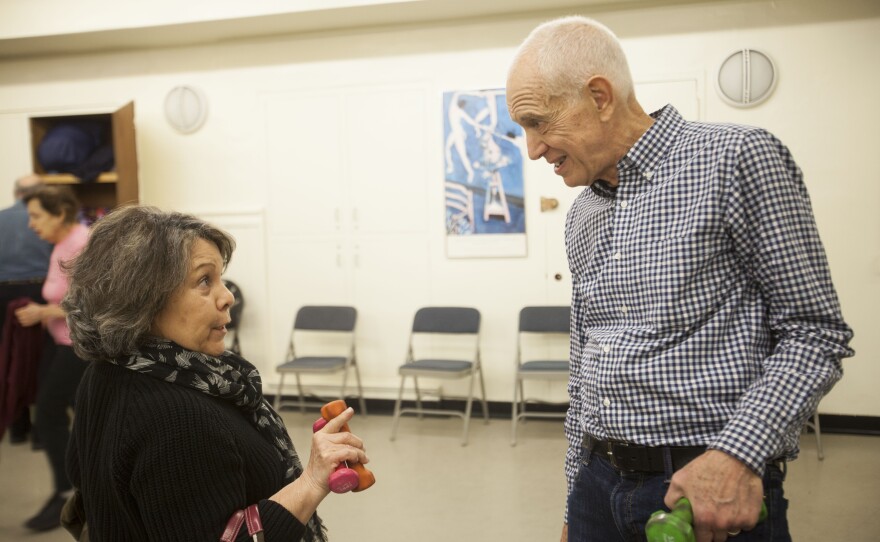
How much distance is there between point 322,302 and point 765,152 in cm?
514

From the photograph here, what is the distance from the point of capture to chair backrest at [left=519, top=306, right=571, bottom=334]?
5.32m

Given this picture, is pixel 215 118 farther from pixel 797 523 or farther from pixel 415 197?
pixel 797 523

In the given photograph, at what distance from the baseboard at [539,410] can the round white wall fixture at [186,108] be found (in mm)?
2443

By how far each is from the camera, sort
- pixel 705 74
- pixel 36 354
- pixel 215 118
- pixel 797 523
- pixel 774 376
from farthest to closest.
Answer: pixel 215 118 → pixel 705 74 → pixel 36 354 → pixel 797 523 → pixel 774 376

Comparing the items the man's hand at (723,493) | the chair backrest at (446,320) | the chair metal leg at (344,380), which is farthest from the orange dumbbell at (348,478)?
the chair metal leg at (344,380)

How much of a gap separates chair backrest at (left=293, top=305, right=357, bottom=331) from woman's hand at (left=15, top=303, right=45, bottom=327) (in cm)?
239

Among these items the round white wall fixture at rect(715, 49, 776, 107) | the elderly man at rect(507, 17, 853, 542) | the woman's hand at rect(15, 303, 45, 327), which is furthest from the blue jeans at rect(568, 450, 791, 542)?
the round white wall fixture at rect(715, 49, 776, 107)

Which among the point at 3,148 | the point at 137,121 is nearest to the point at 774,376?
the point at 137,121

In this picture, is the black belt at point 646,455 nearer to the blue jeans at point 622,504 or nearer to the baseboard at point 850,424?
the blue jeans at point 622,504

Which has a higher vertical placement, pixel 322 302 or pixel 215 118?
pixel 215 118

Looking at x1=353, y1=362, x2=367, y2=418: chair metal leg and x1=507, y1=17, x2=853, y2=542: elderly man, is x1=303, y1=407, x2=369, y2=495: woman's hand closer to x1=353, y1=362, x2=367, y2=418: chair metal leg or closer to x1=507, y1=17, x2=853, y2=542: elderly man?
x1=507, y1=17, x2=853, y2=542: elderly man

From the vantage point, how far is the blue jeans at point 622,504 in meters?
1.32

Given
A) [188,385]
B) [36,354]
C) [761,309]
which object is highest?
[761,309]

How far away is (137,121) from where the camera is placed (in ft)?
21.1
